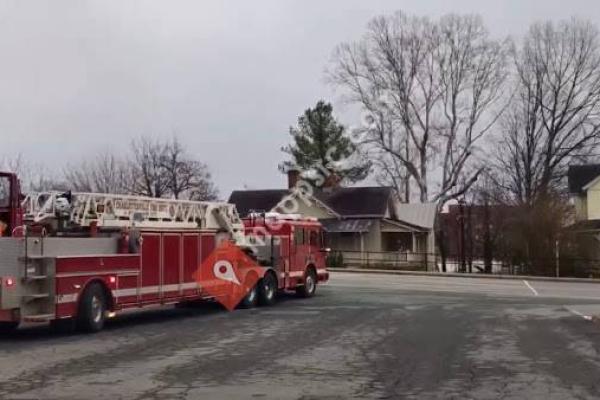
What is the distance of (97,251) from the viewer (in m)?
15.9

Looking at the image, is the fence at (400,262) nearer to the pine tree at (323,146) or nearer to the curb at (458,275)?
the curb at (458,275)

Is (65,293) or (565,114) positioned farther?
(565,114)

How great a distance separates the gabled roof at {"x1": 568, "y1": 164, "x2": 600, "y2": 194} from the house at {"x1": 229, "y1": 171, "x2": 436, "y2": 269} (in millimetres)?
11691

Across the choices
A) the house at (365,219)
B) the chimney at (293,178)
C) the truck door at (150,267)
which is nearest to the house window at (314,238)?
the truck door at (150,267)

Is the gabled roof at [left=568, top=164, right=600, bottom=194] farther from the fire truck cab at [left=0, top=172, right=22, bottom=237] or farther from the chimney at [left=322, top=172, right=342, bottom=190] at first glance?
the fire truck cab at [left=0, top=172, right=22, bottom=237]

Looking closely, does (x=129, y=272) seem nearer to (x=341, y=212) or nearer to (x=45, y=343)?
(x=45, y=343)

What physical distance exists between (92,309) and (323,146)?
56.0 m

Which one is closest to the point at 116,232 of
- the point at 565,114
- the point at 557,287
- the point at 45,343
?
the point at 45,343

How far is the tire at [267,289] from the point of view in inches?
894

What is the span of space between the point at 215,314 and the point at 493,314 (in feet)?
23.7

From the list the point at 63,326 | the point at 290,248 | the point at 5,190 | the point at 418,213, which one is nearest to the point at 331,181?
the point at 418,213

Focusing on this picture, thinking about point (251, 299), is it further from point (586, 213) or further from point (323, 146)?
point (323, 146)

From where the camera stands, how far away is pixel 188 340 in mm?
14047

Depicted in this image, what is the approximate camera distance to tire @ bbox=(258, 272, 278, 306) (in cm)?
2272
